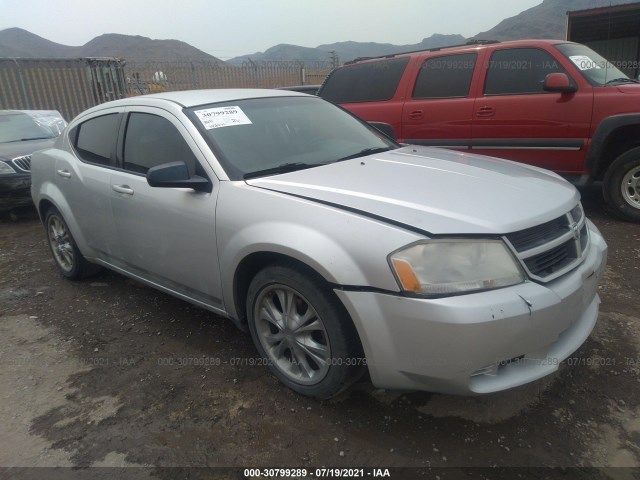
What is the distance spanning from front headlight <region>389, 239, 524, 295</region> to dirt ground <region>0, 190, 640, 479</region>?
0.76 metres

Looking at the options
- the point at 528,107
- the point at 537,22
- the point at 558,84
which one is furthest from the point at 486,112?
the point at 537,22

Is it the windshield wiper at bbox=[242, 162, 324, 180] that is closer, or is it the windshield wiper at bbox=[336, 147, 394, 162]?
the windshield wiper at bbox=[242, 162, 324, 180]

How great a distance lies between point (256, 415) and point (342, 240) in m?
1.04

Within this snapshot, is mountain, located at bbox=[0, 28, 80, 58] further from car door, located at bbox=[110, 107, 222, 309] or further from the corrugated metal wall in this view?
car door, located at bbox=[110, 107, 222, 309]

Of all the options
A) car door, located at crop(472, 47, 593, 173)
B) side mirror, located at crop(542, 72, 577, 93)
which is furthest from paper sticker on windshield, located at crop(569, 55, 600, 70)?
side mirror, located at crop(542, 72, 577, 93)

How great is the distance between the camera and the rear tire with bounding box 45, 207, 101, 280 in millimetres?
4191

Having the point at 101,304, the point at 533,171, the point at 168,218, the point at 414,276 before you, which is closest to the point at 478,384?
Result: the point at 414,276

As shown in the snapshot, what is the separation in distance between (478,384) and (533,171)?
1.55 meters

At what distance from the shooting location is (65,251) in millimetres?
4359

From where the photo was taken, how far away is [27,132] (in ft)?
25.7

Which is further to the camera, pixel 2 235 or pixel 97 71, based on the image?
pixel 97 71

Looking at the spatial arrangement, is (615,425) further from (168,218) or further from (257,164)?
(168,218)

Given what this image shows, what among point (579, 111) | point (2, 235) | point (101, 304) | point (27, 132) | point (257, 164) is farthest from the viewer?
point (27, 132)

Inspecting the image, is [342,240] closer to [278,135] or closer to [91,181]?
[278,135]
